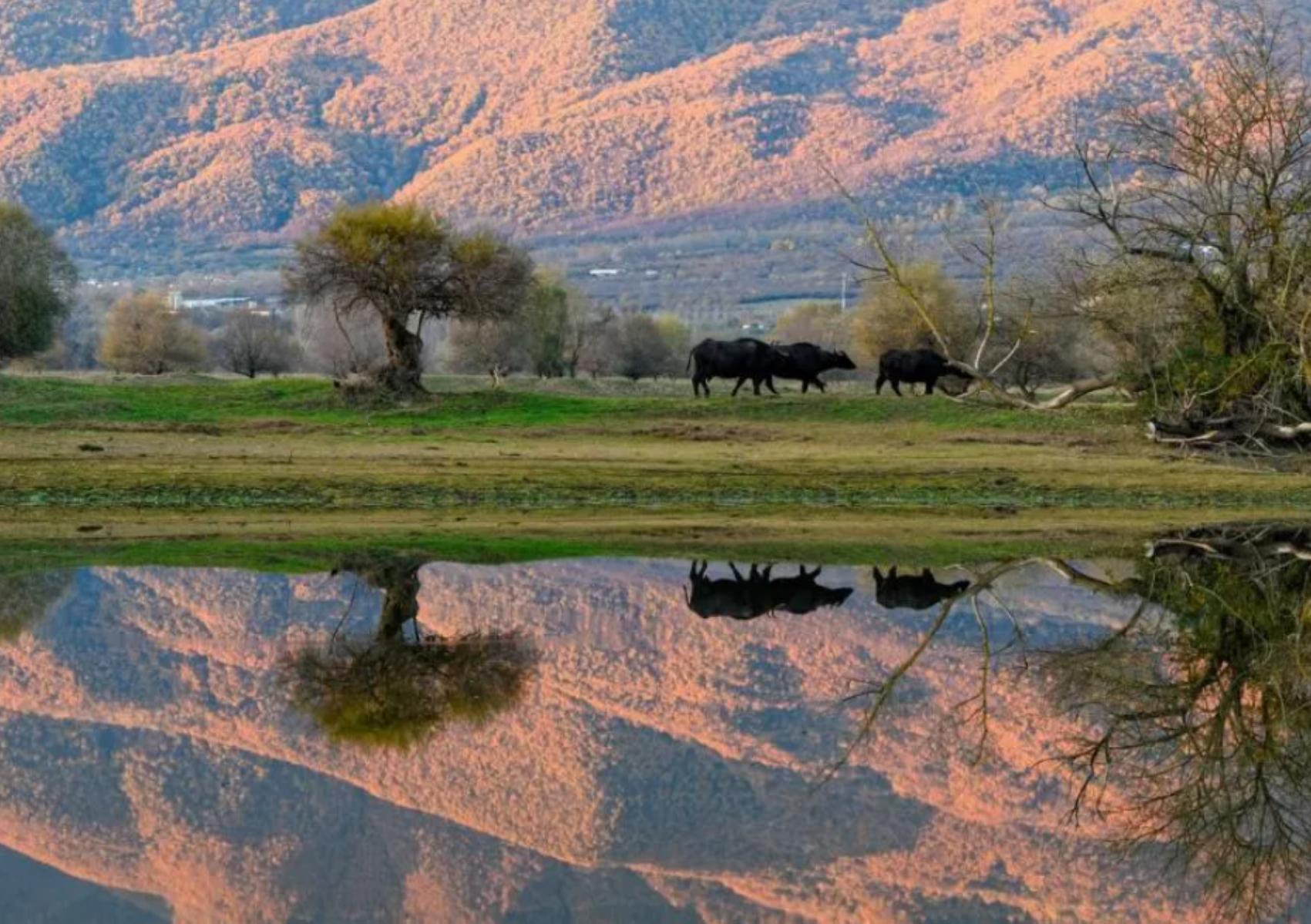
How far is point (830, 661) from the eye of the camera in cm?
1683

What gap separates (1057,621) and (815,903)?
9445 millimetres

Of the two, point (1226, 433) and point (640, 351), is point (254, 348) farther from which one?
point (1226, 433)

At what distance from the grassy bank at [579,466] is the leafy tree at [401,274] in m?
2.29

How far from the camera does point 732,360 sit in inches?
2073

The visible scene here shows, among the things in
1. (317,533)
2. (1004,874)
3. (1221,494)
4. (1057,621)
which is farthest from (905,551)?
(1004,874)

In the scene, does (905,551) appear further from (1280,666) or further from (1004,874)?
(1004,874)

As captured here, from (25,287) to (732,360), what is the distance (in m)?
21.9

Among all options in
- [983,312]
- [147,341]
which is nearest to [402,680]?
[983,312]

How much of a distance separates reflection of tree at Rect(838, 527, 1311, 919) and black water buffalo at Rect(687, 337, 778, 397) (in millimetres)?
30514

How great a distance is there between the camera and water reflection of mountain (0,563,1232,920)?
33.2ft

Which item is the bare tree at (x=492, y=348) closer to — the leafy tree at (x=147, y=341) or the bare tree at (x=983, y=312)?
the leafy tree at (x=147, y=341)

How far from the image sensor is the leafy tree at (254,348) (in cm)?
8412

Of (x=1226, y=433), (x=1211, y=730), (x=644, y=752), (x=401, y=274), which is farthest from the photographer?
(x=401, y=274)

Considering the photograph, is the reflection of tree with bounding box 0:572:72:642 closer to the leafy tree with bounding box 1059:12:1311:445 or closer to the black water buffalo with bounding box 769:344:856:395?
the leafy tree with bounding box 1059:12:1311:445
